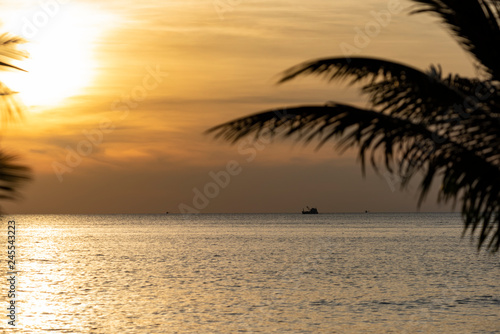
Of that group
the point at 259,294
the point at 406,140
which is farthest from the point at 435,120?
the point at 259,294

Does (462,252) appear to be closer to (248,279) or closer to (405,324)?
(248,279)

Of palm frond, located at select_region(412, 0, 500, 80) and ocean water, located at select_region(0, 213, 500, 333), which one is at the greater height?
palm frond, located at select_region(412, 0, 500, 80)

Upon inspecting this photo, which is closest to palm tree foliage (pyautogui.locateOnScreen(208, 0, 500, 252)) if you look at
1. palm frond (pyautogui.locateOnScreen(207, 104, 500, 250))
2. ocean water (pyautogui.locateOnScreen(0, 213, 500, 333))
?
palm frond (pyautogui.locateOnScreen(207, 104, 500, 250))

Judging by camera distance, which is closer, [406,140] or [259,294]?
[406,140]

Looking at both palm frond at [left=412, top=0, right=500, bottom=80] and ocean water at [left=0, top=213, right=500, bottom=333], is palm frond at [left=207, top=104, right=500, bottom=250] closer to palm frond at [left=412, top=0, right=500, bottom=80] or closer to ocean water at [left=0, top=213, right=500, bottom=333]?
palm frond at [left=412, top=0, right=500, bottom=80]

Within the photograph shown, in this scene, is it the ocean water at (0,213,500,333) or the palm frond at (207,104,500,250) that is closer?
the palm frond at (207,104,500,250)

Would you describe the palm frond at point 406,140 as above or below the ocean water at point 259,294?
above

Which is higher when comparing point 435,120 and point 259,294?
point 435,120

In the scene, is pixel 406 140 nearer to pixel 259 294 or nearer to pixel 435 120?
pixel 435 120

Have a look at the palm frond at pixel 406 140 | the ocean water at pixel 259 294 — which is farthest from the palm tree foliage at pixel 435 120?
the ocean water at pixel 259 294

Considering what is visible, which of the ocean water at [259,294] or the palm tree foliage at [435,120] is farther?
the ocean water at [259,294]

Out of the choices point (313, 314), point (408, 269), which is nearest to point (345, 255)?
point (408, 269)

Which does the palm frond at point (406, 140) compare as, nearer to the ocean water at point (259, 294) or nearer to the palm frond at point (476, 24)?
the palm frond at point (476, 24)

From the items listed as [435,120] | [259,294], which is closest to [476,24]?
[435,120]
